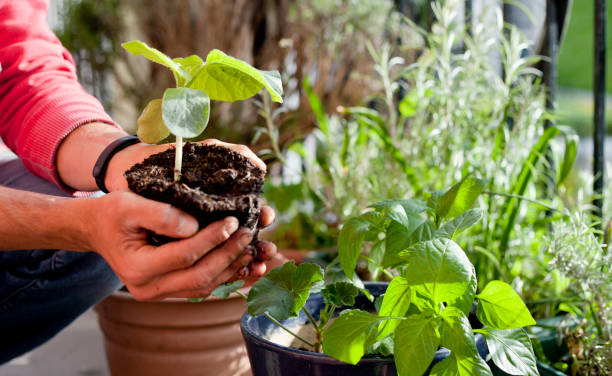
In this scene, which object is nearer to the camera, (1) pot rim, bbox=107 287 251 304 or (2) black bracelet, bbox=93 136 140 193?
(2) black bracelet, bbox=93 136 140 193

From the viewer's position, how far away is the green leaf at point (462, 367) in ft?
1.69

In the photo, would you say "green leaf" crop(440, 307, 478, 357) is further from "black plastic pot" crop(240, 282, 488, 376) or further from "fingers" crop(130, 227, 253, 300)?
"fingers" crop(130, 227, 253, 300)

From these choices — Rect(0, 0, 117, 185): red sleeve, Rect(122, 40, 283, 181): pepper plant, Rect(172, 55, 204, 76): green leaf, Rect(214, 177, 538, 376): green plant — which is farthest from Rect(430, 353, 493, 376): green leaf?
Rect(0, 0, 117, 185): red sleeve

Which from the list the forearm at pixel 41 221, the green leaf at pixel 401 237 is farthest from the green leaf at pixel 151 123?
the green leaf at pixel 401 237

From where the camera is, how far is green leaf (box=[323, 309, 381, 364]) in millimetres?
538

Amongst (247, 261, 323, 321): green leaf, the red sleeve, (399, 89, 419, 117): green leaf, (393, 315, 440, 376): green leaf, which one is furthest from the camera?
(399, 89, 419, 117): green leaf

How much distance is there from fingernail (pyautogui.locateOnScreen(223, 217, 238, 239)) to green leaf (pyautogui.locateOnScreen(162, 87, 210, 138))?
0.10 meters

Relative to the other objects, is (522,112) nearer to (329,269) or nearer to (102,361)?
(329,269)

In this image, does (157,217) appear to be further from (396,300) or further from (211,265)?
(396,300)

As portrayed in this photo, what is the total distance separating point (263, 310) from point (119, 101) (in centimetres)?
214

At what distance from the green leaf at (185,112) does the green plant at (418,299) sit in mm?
218

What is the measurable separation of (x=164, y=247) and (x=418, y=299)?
29 cm

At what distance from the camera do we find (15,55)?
1005mm

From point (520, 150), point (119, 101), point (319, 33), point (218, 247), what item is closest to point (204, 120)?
point (218, 247)
